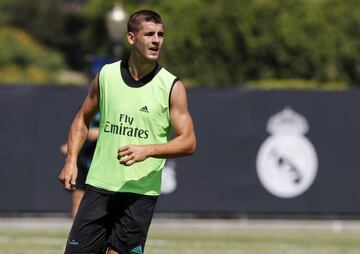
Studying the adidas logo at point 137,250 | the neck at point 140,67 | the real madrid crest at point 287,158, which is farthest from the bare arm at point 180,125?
the real madrid crest at point 287,158

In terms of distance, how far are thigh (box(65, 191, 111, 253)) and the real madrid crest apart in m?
12.3

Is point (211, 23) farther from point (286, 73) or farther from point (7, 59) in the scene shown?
point (7, 59)

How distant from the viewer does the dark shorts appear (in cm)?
895

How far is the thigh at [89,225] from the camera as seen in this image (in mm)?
8945

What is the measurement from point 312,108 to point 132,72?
12606mm

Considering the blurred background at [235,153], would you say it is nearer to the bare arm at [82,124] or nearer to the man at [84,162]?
the man at [84,162]

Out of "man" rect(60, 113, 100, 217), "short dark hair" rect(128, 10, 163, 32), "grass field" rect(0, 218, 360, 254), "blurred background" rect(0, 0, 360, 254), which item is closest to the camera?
"short dark hair" rect(128, 10, 163, 32)

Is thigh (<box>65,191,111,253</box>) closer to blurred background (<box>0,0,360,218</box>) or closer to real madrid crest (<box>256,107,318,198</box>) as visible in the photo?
blurred background (<box>0,0,360,218</box>)

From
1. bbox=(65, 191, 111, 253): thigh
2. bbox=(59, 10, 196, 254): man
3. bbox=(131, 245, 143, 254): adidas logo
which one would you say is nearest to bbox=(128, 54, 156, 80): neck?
bbox=(59, 10, 196, 254): man

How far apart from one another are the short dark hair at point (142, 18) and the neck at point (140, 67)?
0.22m

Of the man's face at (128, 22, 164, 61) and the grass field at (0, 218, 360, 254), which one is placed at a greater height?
the man's face at (128, 22, 164, 61)

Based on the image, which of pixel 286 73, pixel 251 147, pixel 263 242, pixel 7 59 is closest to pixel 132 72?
pixel 263 242

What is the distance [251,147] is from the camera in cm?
2127

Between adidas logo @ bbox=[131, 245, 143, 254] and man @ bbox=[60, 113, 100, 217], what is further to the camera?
man @ bbox=[60, 113, 100, 217]
